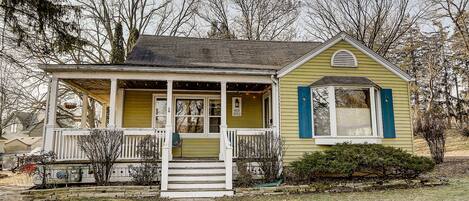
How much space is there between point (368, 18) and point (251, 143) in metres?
15.5

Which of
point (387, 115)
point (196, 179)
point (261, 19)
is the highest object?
point (261, 19)

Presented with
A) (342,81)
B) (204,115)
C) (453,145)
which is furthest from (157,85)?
(453,145)

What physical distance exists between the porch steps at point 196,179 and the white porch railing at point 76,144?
85cm

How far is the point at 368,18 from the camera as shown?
2038 centimetres

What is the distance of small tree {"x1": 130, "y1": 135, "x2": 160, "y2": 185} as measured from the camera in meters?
8.07

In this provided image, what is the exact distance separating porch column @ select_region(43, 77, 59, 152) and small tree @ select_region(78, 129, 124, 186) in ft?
2.57

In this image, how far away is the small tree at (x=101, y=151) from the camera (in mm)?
7938

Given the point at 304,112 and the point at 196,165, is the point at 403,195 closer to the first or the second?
the point at 304,112


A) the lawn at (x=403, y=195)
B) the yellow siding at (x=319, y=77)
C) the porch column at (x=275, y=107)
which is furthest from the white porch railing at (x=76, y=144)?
the yellow siding at (x=319, y=77)

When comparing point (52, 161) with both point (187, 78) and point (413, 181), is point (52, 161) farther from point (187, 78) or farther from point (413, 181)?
point (413, 181)

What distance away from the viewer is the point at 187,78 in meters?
9.09

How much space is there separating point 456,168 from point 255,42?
337 inches

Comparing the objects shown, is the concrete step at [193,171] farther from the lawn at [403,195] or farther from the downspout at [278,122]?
the downspout at [278,122]

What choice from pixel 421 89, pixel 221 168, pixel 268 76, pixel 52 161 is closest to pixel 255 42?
pixel 268 76
